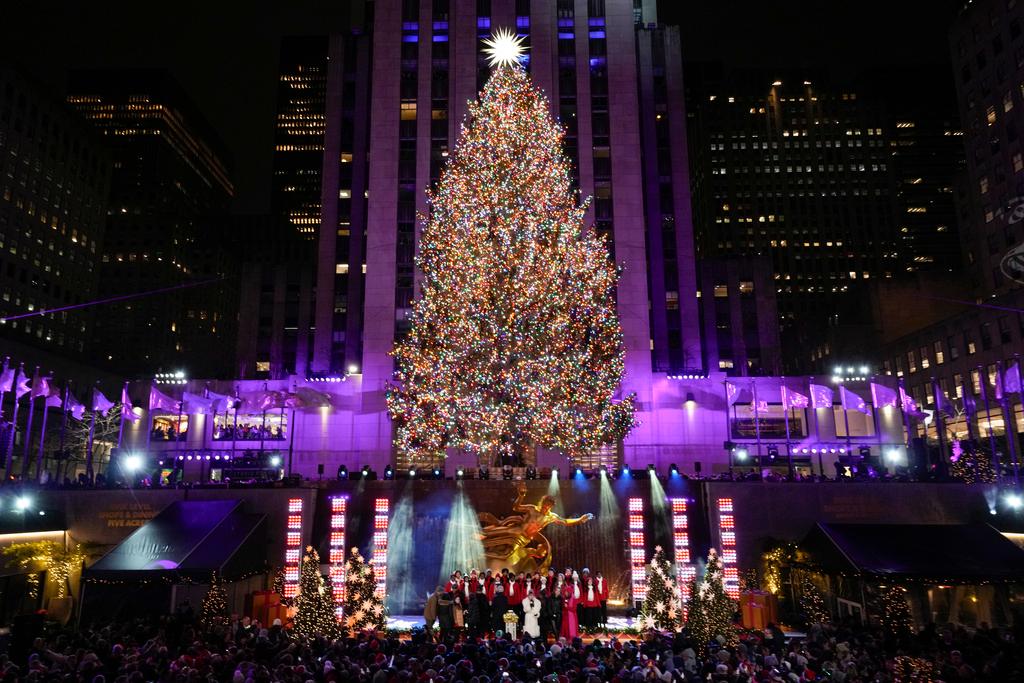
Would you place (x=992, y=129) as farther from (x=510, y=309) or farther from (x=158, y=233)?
(x=158, y=233)

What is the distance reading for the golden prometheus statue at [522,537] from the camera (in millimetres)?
30125

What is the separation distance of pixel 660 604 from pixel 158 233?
145m

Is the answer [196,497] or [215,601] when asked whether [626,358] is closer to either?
[196,497]

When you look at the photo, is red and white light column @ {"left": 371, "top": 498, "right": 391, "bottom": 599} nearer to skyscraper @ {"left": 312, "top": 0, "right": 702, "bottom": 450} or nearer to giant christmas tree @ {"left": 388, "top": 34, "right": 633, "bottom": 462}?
giant christmas tree @ {"left": 388, "top": 34, "right": 633, "bottom": 462}

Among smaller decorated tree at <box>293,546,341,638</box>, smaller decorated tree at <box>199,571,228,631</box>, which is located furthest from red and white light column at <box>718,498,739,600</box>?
smaller decorated tree at <box>199,571,228,631</box>

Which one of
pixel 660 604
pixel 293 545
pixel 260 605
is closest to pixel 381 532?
pixel 293 545

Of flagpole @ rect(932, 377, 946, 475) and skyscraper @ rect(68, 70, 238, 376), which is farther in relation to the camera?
skyscraper @ rect(68, 70, 238, 376)

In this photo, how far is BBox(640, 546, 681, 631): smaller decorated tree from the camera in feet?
81.9

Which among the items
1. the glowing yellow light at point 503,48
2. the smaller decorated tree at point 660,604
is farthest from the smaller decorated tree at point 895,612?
the glowing yellow light at point 503,48

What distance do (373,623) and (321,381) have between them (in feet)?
98.8

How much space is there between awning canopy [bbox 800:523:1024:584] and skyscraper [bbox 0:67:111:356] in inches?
3767

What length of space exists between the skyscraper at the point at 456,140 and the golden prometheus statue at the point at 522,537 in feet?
71.0

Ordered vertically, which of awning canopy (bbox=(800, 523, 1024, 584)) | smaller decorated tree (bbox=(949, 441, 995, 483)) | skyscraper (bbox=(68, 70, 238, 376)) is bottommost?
awning canopy (bbox=(800, 523, 1024, 584))

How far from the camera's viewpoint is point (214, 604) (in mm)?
25172
